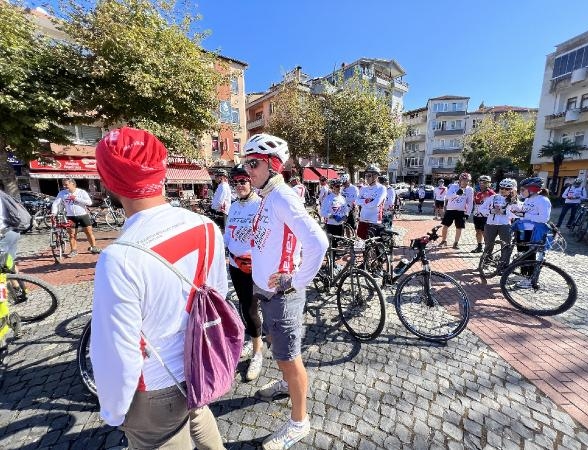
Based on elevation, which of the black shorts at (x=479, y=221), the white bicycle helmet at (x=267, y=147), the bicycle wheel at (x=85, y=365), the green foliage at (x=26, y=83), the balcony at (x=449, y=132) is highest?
the balcony at (x=449, y=132)

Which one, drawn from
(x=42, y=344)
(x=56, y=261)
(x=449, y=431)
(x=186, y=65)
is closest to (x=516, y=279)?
(x=449, y=431)

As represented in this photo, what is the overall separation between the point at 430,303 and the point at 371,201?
2.62 meters

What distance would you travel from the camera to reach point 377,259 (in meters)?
5.10

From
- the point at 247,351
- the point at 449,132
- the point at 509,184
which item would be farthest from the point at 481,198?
the point at 449,132

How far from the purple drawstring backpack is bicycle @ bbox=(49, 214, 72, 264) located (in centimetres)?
761

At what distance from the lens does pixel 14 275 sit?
386 cm

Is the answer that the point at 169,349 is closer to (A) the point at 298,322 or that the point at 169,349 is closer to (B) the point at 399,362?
(A) the point at 298,322

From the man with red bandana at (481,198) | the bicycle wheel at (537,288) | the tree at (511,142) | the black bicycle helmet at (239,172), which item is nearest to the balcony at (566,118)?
the tree at (511,142)

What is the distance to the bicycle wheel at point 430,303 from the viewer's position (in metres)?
3.58

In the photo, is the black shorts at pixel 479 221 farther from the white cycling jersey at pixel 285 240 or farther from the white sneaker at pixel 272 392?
the white cycling jersey at pixel 285 240

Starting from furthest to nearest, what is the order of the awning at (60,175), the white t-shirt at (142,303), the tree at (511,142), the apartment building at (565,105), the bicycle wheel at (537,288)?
1. the tree at (511,142)
2. the apartment building at (565,105)
3. the awning at (60,175)
4. the bicycle wheel at (537,288)
5. the white t-shirt at (142,303)

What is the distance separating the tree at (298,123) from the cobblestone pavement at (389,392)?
18.8 metres

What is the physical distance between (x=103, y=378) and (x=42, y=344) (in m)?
Result: 3.59

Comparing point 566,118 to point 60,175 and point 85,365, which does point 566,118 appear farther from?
point 60,175
